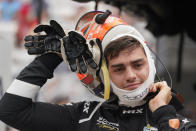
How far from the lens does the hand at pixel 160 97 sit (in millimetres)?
→ 1495

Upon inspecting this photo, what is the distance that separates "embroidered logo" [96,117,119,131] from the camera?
161 cm

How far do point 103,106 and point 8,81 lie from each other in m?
0.93

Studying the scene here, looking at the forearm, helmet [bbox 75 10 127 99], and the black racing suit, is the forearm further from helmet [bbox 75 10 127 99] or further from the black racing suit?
helmet [bbox 75 10 127 99]

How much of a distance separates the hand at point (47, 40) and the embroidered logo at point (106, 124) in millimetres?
341

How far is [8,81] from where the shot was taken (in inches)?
94.8

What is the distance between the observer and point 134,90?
1.53 meters

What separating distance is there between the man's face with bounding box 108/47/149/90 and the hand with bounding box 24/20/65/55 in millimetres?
229

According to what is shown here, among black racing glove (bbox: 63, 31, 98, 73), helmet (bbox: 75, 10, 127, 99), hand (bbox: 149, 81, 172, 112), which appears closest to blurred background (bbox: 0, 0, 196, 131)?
hand (bbox: 149, 81, 172, 112)

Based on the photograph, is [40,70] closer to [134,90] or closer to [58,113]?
[58,113]

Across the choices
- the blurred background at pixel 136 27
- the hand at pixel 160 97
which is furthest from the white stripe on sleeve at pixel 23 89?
the blurred background at pixel 136 27

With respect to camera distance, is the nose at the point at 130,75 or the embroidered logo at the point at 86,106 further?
the embroidered logo at the point at 86,106

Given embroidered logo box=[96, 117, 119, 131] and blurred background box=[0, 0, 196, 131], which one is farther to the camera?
blurred background box=[0, 0, 196, 131]

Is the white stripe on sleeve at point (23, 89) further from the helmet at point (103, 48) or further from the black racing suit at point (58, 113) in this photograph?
the helmet at point (103, 48)

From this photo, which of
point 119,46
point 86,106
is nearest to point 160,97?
point 119,46
